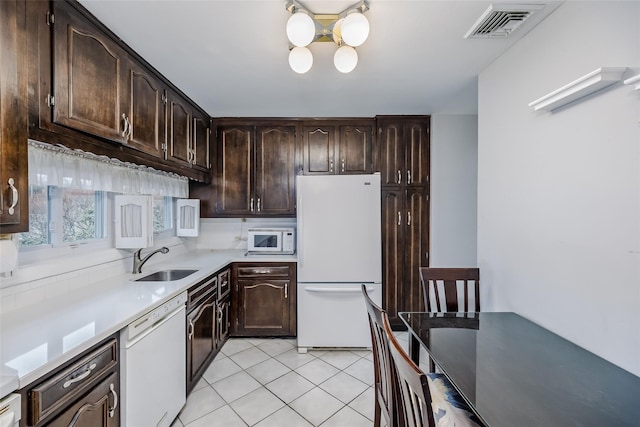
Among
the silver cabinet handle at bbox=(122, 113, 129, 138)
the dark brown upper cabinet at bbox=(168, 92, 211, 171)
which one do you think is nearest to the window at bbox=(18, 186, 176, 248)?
the silver cabinet handle at bbox=(122, 113, 129, 138)

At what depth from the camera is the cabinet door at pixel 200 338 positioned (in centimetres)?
210

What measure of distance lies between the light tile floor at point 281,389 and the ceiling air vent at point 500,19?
2.47 meters

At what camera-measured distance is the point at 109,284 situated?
6.48ft

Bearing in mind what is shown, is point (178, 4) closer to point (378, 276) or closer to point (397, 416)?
point (397, 416)

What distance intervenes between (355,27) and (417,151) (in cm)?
213

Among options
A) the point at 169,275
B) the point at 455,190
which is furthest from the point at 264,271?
the point at 455,190

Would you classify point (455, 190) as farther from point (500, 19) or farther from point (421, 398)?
point (421, 398)

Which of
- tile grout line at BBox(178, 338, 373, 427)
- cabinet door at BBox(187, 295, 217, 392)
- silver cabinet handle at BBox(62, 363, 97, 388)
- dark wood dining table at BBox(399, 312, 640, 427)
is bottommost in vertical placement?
tile grout line at BBox(178, 338, 373, 427)

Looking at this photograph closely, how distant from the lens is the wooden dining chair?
0.77 meters

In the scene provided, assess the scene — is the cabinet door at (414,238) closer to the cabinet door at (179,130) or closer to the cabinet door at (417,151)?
the cabinet door at (417,151)

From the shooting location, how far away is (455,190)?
3.19 meters

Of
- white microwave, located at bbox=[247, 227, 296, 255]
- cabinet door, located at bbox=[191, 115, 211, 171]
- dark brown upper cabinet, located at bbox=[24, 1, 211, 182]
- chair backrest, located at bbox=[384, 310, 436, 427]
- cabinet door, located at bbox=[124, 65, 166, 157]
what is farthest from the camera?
white microwave, located at bbox=[247, 227, 296, 255]

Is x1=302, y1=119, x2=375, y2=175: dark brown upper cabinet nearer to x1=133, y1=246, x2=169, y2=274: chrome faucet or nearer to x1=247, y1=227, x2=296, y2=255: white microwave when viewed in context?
x1=247, y1=227, x2=296, y2=255: white microwave

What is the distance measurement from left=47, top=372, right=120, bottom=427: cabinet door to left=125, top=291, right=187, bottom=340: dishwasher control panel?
189mm
